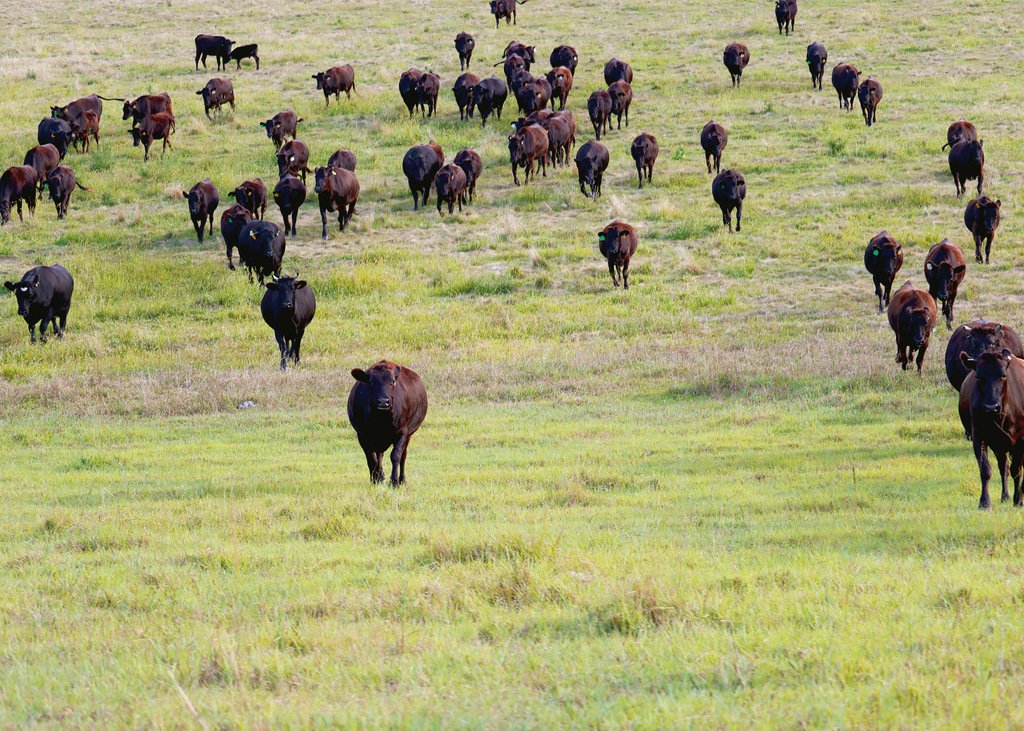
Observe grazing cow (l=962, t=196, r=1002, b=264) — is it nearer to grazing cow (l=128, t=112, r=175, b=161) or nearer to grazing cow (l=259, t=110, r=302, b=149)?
grazing cow (l=259, t=110, r=302, b=149)

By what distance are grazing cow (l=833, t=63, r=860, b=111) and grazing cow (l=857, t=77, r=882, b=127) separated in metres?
1.38

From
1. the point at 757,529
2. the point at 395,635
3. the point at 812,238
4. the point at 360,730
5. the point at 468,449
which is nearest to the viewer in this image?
the point at 360,730

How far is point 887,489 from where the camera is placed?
372 inches

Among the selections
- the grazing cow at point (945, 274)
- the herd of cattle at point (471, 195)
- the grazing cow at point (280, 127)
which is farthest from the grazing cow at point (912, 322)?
the grazing cow at point (280, 127)

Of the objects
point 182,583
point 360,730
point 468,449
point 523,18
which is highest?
point 523,18

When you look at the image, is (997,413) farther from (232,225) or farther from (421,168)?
(421,168)

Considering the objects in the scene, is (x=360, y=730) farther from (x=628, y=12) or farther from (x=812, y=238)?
(x=628, y=12)

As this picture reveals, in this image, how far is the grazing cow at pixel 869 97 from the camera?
31734 mm

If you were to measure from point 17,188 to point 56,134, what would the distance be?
4.29 meters

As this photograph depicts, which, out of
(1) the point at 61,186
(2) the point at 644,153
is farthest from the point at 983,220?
(1) the point at 61,186

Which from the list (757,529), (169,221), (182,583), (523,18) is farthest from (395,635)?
(523,18)

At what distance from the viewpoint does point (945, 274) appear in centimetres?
1769

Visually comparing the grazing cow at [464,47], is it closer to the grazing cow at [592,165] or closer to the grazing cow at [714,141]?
the grazing cow at [592,165]

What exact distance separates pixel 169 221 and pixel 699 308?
14.0 metres
